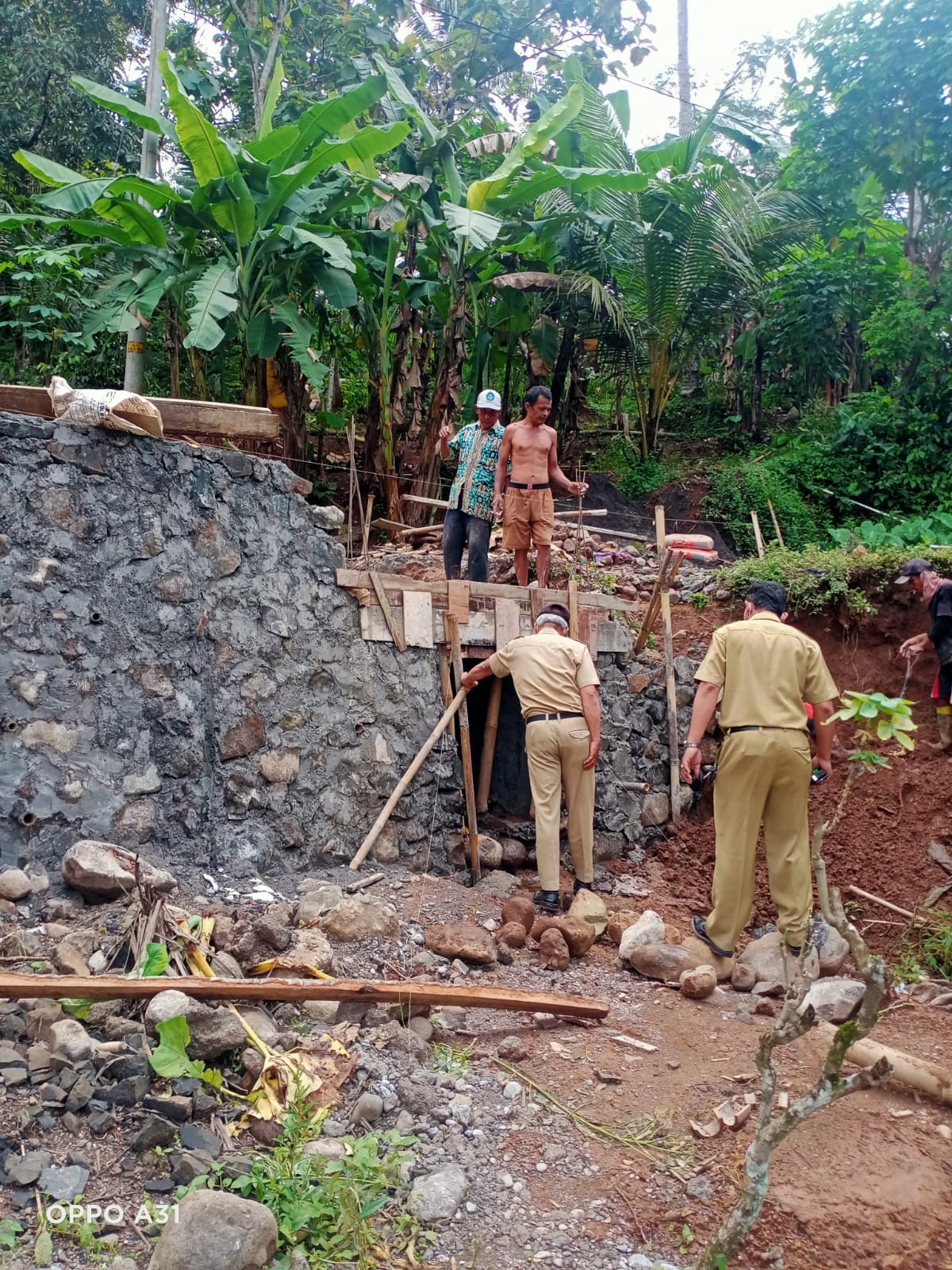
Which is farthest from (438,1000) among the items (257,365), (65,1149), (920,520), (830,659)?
(920,520)

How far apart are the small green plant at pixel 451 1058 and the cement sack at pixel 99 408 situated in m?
3.39

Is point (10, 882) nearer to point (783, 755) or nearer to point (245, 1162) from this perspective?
point (245, 1162)

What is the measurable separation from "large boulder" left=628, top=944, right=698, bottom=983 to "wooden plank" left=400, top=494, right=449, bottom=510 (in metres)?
4.98

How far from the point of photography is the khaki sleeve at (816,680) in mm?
4875

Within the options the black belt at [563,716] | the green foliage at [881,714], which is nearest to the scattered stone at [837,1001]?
the green foliage at [881,714]

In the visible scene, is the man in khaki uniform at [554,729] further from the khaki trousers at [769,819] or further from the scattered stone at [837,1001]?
the scattered stone at [837,1001]

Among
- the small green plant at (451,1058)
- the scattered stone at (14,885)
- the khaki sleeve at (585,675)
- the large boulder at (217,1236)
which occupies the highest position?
the khaki sleeve at (585,675)

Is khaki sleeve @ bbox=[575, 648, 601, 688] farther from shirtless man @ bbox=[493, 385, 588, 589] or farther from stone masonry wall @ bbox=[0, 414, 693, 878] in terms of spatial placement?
shirtless man @ bbox=[493, 385, 588, 589]

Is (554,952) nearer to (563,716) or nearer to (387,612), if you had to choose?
(563,716)

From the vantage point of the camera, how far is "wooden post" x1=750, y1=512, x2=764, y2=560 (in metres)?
10.5

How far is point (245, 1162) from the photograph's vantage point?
3.04 metres

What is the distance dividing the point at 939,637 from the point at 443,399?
530 centimetres

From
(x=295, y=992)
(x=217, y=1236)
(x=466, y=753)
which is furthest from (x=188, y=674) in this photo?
(x=217, y=1236)

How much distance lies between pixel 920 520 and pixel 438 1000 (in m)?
8.80
